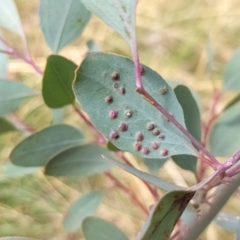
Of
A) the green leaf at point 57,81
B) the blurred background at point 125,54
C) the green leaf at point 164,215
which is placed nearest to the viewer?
the green leaf at point 164,215

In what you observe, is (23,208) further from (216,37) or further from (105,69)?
(105,69)

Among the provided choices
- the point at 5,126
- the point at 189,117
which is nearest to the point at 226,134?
the point at 189,117

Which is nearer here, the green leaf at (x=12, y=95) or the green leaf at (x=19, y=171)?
the green leaf at (x=12, y=95)

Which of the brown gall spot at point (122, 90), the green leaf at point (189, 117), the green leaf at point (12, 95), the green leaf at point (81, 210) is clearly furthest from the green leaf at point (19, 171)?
the brown gall spot at point (122, 90)

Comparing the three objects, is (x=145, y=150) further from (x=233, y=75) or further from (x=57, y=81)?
(x=233, y=75)

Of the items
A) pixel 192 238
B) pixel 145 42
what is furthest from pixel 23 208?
pixel 192 238

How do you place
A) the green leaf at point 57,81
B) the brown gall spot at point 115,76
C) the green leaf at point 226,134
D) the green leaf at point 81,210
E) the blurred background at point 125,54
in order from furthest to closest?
the blurred background at point 125,54 → the green leaf at point 81,210 → the green leaf at point 226,134 → the green leaf at point 57,81 → the brown gall spot at point 115,76

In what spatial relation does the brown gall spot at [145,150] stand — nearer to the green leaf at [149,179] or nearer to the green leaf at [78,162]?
the green leaf at [149,179]

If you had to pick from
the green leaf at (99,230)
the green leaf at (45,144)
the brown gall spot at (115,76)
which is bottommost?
the green leaf at (99,230)

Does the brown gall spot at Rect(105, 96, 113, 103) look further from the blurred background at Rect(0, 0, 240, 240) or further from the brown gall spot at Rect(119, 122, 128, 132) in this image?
the blurred background at Rect(0, 0, 240, 240)
